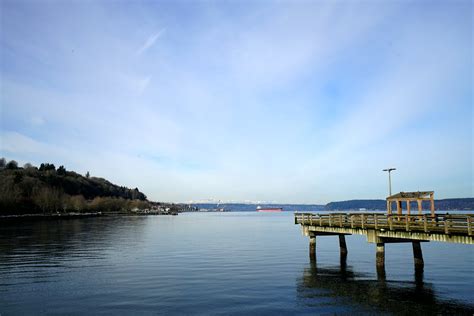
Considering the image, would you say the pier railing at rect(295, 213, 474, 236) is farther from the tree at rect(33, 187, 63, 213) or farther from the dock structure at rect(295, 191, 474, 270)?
the tree at rect(33, 187, 63, 213)

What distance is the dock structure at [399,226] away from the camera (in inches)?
1021

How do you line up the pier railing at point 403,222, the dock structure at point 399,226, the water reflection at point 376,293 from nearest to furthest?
the water reflection at point 376,293 < the pier railing at point 403,222 < the dock structure at point 399,226

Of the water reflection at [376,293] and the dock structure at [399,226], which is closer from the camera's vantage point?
the water reflection at [376,293]

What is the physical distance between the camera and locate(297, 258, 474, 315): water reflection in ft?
74.5

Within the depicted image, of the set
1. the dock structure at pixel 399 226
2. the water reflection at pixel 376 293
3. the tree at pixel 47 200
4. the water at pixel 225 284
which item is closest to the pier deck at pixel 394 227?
the dock structure at pixel 399 226

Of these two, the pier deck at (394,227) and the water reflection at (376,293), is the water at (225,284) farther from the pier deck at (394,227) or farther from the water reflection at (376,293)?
the pier deck at (394,227)

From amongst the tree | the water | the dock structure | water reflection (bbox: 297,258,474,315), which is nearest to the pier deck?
the dock structure

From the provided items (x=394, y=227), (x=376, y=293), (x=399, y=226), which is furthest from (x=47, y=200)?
(x=376, y=293)

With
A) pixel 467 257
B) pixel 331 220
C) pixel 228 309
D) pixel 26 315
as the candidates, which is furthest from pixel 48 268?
pixel 467 257

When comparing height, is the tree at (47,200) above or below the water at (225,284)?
above

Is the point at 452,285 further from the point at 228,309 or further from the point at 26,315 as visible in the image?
the point at 26,315

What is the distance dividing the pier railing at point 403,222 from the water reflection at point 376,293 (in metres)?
4.55

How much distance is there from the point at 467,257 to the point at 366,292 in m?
29.0

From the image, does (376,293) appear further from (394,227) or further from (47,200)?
(47,200)
